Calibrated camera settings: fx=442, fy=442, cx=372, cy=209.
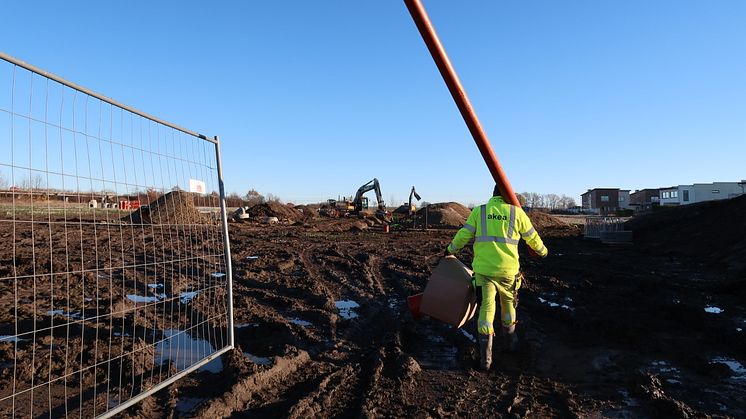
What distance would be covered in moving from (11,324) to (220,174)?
13.0 ft

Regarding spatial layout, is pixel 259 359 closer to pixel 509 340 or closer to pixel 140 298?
pixel 509 340

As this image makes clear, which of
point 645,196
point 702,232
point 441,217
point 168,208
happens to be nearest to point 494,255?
point 168,208

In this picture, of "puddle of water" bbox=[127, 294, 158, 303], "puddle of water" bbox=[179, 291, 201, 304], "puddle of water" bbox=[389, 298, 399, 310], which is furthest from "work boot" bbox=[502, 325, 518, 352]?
"puddle of water" bbox=[127, 294, 158, 303]

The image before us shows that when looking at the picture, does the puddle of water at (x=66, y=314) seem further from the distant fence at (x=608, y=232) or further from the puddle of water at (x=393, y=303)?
the distant fence at (x=608, y=232)

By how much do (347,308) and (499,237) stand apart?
359 centimetres

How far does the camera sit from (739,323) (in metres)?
6.48

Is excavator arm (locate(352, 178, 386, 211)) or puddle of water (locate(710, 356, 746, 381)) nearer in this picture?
puddle of water (locate(710, 356, 746, 381))

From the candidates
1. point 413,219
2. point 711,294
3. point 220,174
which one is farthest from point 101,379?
point 413,219

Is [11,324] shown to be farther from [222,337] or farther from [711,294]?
[711,294]

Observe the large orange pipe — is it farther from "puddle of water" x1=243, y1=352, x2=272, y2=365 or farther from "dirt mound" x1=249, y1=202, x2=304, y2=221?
"dirt mound" x1=249, y1=202, x2=304, y2=221

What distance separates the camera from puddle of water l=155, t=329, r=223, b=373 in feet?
15.4

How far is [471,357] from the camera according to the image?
5.05m

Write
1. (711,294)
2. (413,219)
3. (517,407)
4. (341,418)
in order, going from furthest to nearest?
1. (413,219)
2. (711,294)
3. (517,407)
4. (341,418)

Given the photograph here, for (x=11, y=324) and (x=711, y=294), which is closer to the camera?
(x=11, y=324)
